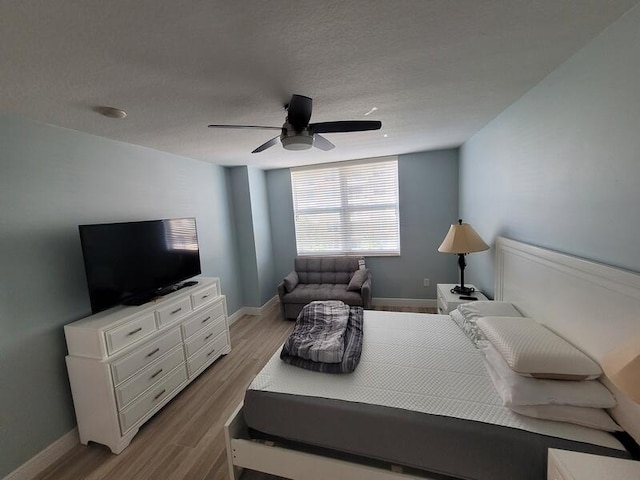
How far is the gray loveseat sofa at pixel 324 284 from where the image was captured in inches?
139

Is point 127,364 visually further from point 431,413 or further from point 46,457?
point 431,413

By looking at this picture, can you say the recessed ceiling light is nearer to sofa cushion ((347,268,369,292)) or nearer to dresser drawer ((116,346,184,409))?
dresser drawer ((116,346,184,409))

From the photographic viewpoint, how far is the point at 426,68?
1.46 meters

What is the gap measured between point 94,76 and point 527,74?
252cm

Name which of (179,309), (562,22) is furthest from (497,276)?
(179,309)

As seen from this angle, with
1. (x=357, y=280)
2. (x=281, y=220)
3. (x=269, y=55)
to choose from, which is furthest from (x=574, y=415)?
(x=281, y=220)

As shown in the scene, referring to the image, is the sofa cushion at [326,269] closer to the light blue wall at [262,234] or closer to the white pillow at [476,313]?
the light blue wall at [262,234]

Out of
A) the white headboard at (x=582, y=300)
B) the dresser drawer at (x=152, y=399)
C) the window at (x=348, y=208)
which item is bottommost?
the dresser drawer at (x=152, y=399)

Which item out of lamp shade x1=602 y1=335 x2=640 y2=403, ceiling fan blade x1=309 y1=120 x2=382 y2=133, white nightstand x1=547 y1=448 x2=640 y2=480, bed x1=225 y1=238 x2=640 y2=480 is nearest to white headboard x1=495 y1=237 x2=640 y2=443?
bed x1=225 y1=238 x2=640 y2=480

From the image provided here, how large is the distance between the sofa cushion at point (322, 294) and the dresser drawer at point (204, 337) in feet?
3.37

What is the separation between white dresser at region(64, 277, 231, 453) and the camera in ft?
5.89

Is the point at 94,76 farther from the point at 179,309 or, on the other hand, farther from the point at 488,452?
the point at 488,452

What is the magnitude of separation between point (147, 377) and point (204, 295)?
0.87m

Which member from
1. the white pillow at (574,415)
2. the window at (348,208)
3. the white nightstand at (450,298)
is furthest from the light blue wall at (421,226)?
the white pillow at (574,415)
